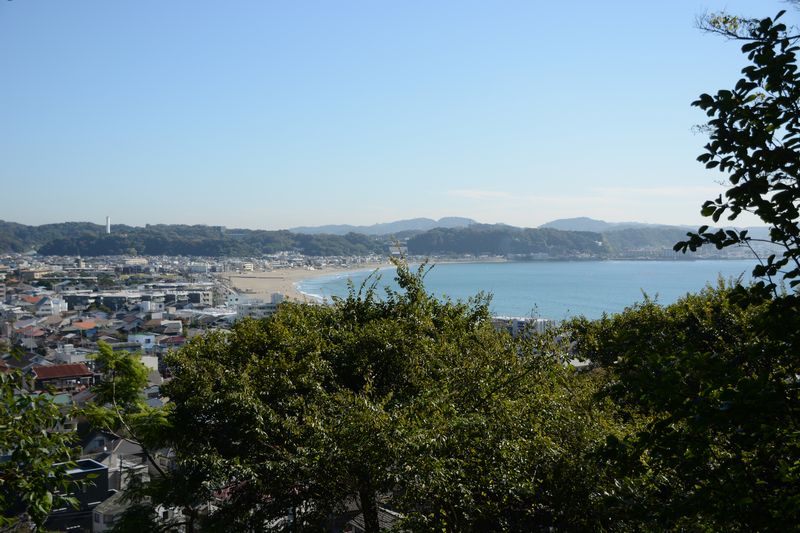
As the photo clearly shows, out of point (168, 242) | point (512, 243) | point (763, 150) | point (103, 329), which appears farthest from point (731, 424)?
point (168, 242)

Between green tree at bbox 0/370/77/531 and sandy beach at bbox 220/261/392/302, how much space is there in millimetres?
66643

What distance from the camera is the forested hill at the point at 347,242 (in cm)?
13688

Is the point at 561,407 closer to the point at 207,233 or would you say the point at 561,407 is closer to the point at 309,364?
the point at 309,364

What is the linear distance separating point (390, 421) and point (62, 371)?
92.5 ft

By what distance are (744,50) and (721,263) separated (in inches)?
5197

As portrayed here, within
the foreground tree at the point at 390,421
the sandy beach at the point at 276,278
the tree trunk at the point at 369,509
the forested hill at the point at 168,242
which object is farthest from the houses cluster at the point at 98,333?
the forested hill at the point at 168,242

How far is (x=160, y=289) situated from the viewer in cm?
7862

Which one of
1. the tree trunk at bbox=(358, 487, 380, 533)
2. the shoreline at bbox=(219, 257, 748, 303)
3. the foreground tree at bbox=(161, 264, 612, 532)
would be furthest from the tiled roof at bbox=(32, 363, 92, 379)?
the shoreline at bbox=(219, 257, 748, 303)

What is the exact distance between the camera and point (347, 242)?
501ft

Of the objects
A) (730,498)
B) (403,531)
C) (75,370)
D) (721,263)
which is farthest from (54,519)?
(721,263)

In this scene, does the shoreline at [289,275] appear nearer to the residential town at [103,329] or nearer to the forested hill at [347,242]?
Answer: the residential town at [103,329]

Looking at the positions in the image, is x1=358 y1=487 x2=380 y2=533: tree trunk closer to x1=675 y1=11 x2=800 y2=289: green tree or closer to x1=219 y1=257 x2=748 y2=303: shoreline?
x1=675 y1=11 x2=800 y2=289: green tree

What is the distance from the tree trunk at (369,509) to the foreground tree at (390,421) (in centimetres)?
2

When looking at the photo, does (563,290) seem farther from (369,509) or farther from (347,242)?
(347,242)
